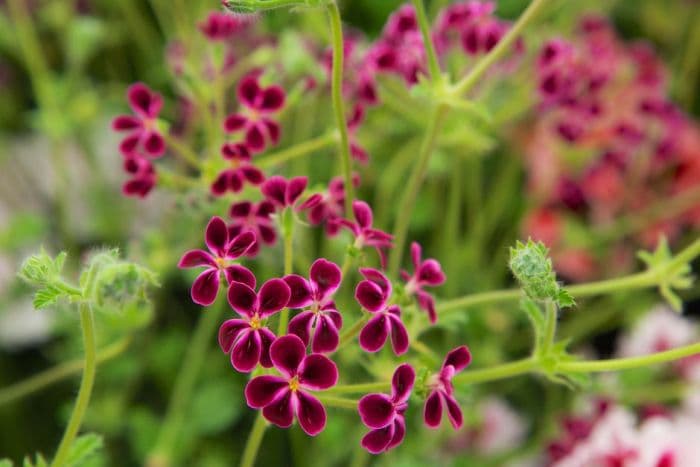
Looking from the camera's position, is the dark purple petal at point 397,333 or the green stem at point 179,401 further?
the green stem at point 179,401

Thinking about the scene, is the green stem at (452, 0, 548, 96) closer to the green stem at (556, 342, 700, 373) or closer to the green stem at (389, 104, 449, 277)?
the green stem at (389, 104, 449, 277)

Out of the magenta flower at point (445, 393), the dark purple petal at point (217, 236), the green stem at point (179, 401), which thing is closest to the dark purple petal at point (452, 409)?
the magenta flower at point (445, 393)

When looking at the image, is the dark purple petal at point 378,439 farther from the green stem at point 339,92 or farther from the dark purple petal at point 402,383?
the green stem at point 339,92

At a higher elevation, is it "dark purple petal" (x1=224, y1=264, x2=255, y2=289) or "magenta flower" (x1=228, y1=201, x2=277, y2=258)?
"dark purple petal" (x1=224, y1=264, x2=255, y2=289)

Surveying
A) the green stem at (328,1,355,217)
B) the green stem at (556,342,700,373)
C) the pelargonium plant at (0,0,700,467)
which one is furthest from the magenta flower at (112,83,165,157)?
the green stem at (556,342,700,373)

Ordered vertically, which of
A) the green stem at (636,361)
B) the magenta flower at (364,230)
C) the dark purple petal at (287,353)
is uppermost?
the dark purple petal at (287,353)

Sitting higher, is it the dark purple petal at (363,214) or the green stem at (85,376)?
the dark purple petal at (363,214)

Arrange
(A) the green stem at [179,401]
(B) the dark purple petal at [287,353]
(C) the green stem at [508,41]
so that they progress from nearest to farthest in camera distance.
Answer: (B) the dark purple petal at [287,353] < (C) the green stem at [508,41] < (A) the green stem at [179,401]
